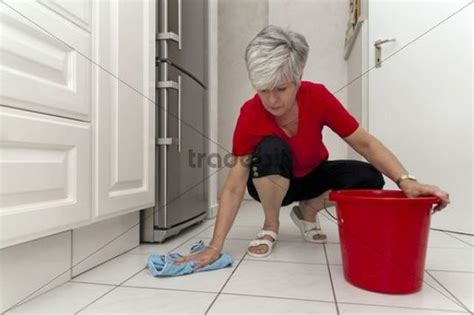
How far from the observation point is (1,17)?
54 cm

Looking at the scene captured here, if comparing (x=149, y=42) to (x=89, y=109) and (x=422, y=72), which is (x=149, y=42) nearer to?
(x=89, y=109)

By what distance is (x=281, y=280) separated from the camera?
756mm

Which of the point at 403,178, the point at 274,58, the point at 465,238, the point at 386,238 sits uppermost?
the point at 274,58

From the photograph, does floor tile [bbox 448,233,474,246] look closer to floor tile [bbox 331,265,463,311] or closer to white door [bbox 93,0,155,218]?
floor tile [bbox 331,265,463,311]

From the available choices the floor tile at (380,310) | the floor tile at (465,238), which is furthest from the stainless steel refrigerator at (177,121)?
the floor tile at (465,238)

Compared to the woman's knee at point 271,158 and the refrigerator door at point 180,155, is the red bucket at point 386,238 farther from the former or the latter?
the refrigerator door at point 180,155

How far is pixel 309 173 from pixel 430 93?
635mm

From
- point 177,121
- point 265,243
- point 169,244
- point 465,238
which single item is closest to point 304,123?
point 265,243

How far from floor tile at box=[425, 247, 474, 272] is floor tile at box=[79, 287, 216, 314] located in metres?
0.58

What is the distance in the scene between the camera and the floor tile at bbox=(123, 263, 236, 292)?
708 mm

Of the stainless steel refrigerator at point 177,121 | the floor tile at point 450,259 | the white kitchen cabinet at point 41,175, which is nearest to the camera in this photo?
the white kitchen cabinet at point 41,175

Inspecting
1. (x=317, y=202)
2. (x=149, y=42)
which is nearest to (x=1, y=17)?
(x=149, y=42)

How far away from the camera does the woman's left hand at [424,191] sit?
2.09ft

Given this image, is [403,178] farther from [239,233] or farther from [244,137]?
[239,233]
